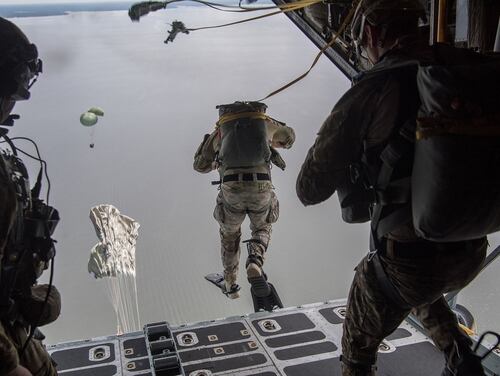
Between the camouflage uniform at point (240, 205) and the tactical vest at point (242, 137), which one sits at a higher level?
the tactical vest at point (242, 137)

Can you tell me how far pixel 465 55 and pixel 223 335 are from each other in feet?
8.98

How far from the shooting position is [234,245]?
17.2ft

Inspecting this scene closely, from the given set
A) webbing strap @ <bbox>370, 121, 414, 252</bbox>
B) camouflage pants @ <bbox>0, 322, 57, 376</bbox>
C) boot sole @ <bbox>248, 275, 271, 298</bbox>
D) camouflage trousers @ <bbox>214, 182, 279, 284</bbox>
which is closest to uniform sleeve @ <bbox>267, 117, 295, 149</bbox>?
camouflage trousers @ <bbox>214, 182, 279, 284</bbox>

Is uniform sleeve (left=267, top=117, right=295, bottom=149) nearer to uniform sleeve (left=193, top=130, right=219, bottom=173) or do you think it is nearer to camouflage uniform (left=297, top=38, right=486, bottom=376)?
uniform sleeve (left=193, top=130, right=219, bottom=173)

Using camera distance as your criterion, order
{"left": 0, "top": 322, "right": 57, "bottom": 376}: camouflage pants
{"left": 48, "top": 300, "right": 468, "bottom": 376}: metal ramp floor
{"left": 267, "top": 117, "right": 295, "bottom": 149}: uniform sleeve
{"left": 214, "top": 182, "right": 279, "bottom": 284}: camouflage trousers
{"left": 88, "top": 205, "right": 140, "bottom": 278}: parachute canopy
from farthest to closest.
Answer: {"left": 88, "top": 205, "right": 140, "bottom": 278}: parachute canopy
{"left": 214, "top": 182, "right": 279, "bottom": 284}: camouflage trousers
{"left": 267, "top": 117, "right": 295, "bottom": 149}: uniform sleeve
{"left": 48, "top": 300, "right": 468, "bottom": 376}: metal ramp floor
{"left": 0, "top": 322, "right": 57, "bottom": 376}: camouflage pants

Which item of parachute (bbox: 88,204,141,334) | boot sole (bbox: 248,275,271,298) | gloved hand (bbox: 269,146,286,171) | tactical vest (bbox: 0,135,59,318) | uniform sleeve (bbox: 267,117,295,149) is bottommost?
parachute (bbox: 88,204,141,334)

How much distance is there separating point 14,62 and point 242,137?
2687 millimetres

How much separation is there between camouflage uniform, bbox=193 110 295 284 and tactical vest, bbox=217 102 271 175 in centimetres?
16

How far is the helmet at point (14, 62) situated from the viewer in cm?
176

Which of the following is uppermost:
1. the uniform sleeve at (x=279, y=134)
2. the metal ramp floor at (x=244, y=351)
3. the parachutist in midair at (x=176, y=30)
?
the parachutist in midair at (x=176, y=30)

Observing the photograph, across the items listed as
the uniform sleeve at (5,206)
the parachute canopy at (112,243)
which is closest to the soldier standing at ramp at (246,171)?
the uniform sleeve at (5,206)

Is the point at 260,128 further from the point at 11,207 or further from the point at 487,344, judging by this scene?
the point at 11,207

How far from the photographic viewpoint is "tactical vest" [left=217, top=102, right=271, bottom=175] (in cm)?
437

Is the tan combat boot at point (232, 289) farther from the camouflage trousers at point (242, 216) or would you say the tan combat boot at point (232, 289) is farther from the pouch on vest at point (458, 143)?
the pouch on vest at point (458, 143)
